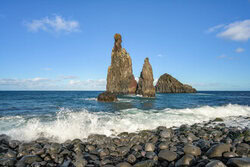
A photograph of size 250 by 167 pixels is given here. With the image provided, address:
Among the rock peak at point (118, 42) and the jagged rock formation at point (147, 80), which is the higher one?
the rock peak at point (118, 42)

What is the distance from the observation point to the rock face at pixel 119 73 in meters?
73.0

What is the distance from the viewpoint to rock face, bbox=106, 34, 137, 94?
240 feet

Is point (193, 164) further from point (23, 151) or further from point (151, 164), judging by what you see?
point (23, 151)

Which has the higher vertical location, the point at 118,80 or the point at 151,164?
the point at 118,80

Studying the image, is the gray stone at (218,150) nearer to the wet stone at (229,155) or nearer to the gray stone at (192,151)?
the wet stone at (229,155)

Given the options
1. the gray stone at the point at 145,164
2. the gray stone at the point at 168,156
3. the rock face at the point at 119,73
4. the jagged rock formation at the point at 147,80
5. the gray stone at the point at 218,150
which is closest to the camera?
the gray stone at the point at 145,164

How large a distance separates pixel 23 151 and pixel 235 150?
694 cm

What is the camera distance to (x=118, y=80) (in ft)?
244

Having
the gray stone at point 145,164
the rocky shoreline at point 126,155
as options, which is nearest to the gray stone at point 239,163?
the rocky shoreline at point 126,155

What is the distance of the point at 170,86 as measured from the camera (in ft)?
351

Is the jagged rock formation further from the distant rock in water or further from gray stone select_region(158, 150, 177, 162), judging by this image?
the distant rock in water

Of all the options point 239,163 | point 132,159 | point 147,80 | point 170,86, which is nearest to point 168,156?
point 132,159

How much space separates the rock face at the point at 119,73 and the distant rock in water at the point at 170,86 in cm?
4049

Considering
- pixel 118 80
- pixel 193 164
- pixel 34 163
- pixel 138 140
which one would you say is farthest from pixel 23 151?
pixel 118 80
